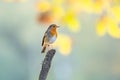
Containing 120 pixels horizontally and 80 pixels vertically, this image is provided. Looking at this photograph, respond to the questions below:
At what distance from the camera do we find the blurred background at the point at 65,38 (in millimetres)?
1775

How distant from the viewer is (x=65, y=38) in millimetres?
1804

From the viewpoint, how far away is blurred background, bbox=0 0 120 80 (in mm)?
1775

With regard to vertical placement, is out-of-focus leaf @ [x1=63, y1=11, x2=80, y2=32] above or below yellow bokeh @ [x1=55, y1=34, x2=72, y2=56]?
above

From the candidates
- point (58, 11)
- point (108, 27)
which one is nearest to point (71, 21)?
point (58, 11)

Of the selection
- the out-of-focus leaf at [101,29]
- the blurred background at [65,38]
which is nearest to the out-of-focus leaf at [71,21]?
the blurred background at [65,38]

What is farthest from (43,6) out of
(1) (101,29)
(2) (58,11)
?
(1) (101,29)

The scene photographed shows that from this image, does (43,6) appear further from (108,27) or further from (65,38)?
(108,27)

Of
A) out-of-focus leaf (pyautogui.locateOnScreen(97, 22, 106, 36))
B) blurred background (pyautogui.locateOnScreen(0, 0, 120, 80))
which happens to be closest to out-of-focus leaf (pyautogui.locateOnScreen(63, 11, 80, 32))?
blurred background (pyautogui.locateOnScreen(0, 0, 120, 80))

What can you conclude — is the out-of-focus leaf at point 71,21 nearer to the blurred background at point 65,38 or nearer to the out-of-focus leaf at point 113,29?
the blurred background at point 65,38

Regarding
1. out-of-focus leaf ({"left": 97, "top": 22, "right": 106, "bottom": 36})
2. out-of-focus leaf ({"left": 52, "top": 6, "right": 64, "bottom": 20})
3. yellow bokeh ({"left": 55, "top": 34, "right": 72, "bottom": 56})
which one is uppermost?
out-of-focus leaf ({"left": 52, "top": 6, "right": 64, "bottom": 20})

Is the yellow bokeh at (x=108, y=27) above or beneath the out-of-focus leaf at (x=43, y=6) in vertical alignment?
beneath

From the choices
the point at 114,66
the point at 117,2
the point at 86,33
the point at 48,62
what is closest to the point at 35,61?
the point at 86,33

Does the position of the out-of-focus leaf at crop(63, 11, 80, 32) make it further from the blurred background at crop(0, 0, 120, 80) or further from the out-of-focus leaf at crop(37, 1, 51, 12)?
the out-of-focus leaf at crop(37, 1, 51, 12)

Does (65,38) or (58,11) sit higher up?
(58,11)
